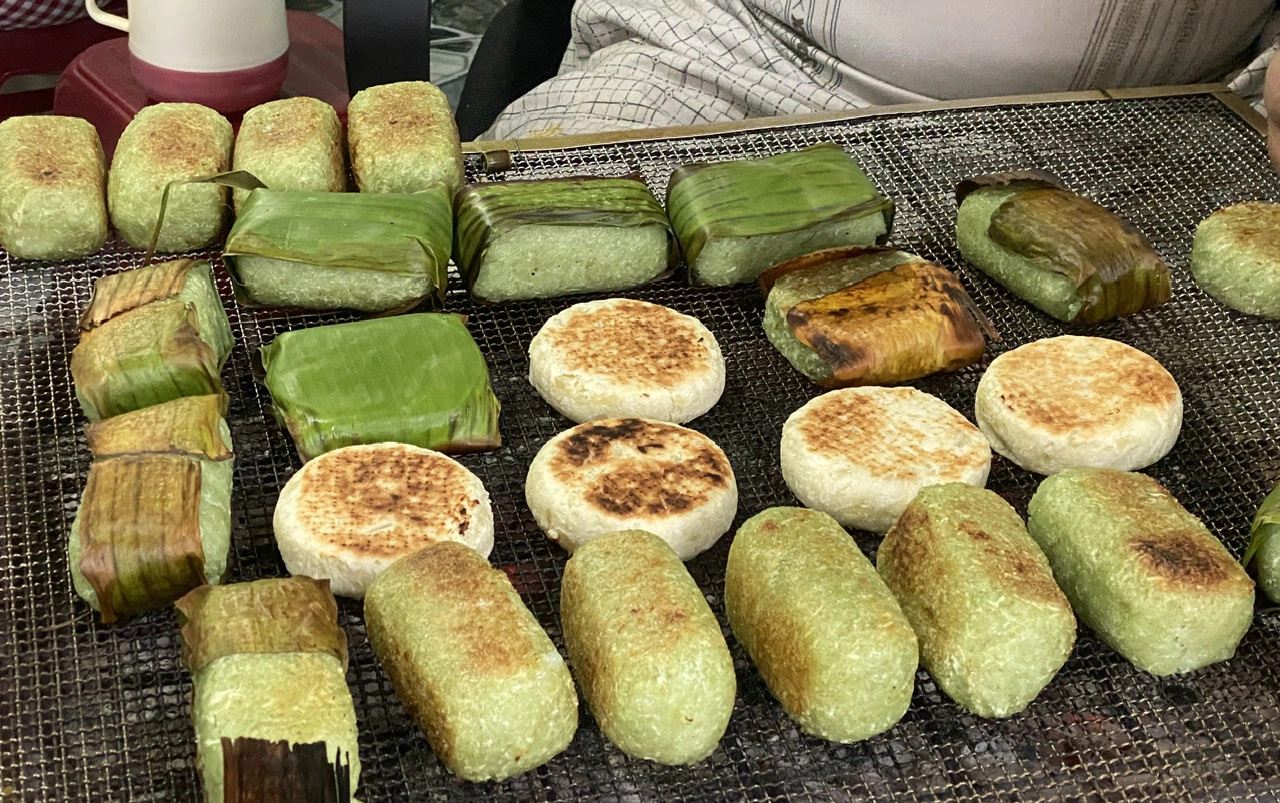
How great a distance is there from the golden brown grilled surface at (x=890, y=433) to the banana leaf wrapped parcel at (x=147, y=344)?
42.8 inches

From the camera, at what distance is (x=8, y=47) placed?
4.55 metres

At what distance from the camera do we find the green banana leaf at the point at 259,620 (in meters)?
1.86

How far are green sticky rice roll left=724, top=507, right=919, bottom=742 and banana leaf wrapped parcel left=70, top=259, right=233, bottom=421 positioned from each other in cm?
103

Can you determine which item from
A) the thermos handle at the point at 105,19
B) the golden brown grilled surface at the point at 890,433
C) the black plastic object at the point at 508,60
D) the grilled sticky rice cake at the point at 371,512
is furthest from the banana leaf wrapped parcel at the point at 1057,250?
the thermos handle at the point at 105,19

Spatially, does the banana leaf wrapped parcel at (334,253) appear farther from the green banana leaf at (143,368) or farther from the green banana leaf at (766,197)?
the green banana leaf at (766,197)

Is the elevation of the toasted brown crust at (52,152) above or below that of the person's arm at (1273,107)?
below

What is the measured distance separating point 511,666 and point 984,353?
4.41ft

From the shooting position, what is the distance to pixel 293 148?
2.91m

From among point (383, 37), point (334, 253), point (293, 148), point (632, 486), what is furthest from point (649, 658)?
point (383, 37)

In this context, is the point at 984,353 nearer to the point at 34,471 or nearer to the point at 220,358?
the point at 220,358

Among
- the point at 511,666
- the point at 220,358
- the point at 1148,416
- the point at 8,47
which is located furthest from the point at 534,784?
the point at 8,47

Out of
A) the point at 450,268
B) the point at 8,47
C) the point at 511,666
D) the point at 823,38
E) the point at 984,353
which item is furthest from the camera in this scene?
the point at 8,47

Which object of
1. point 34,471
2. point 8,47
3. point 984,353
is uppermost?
point 984,353

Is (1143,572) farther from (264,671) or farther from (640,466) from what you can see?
(264,671)
